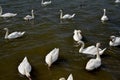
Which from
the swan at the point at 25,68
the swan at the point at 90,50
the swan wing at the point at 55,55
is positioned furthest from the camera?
the swan at the point at 90,50

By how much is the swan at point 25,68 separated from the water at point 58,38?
317mm

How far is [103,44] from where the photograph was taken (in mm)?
22656

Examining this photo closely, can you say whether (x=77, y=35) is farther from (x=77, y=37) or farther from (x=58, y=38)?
(x=58, y=38)

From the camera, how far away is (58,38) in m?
24.0

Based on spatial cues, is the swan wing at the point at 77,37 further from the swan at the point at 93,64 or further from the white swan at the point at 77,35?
the swan at the point at 93,64

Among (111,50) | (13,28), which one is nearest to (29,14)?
(13,28)

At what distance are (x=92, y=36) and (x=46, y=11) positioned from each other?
764 centimetres

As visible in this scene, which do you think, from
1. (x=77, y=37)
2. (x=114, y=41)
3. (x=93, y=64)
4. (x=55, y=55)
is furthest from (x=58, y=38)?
(x=93, y=64)

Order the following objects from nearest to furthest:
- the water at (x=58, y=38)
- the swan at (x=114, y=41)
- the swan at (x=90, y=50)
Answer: the water at (x=58, y=38)
the swan at (x=90, y=50)
the swan at (x=114, y=41)

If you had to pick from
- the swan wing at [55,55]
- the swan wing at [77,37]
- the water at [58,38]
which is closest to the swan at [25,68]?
the water at [58,38]

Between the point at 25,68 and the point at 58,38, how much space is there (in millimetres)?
5959

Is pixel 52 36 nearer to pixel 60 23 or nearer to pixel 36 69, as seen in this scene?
pixel 60 23

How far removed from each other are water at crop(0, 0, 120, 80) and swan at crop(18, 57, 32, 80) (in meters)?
0.32

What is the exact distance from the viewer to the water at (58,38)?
19.1 metres
